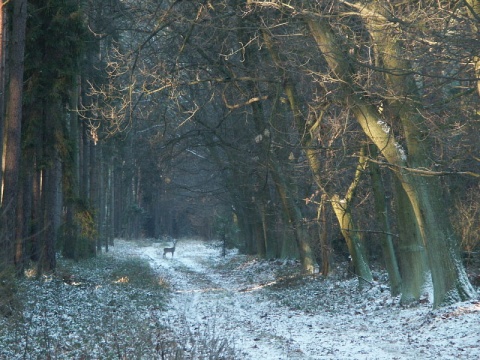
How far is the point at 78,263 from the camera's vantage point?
1101 inches

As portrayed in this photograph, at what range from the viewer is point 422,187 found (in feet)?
46.2

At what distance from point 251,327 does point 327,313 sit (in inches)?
127

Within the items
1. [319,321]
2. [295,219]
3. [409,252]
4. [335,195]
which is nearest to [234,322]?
[319,321]

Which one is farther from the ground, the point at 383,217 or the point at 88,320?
the point at 383,217

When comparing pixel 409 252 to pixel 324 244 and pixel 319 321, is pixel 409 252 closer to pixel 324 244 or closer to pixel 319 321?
pixel 319 321

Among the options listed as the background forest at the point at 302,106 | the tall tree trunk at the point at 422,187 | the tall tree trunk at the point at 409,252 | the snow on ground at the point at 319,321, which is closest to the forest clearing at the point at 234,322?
the snow on ground at the point at 319,321

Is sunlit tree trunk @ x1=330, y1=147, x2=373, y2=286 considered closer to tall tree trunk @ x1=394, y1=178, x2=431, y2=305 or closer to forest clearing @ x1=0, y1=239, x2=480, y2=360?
forest clearing @ x1=0, y1=239, x2=480, y2=360

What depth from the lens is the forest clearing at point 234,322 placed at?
417 inches

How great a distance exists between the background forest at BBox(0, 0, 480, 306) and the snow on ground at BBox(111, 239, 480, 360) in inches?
37.8

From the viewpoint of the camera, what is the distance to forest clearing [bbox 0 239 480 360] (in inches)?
417

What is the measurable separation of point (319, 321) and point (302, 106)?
324 inches

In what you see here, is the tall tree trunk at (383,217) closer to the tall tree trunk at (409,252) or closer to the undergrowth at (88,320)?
the tall tree trunk at (409,252)

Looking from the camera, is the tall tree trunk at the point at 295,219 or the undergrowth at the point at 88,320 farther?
the tall tree trunk at the point at 295,219

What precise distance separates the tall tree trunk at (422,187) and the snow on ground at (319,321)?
67cm
